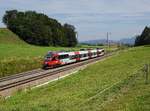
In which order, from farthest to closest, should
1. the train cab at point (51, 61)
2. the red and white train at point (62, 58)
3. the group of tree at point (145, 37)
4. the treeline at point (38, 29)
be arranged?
the group of tree at point (145, 37), the treeline at point (38, 29), the red and white train at point (62, 58), the train cab at point (51, 61)

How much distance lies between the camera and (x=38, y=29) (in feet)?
469

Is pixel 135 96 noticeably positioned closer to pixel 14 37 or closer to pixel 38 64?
pixel 38 64

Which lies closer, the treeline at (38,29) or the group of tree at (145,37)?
the treeline at (38,29)

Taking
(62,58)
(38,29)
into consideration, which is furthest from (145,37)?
(62,58)

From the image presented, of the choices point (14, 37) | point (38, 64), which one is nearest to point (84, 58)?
point (38, 64)

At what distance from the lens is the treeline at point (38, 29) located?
468 feet

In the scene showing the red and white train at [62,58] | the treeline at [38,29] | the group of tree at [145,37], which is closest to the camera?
the red and white train at [62,58]

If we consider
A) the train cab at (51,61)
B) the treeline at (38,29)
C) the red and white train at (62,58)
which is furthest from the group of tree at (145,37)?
the train cab at (51,61)

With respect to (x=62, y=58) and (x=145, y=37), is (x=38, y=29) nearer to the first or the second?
(x=145, y=37)

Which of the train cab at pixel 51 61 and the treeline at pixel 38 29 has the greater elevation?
the treeline at pixel 38 29

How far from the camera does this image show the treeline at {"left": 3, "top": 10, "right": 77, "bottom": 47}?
142m

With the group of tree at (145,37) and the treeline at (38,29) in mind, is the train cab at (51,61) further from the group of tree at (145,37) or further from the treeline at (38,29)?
the group of tree at (145,37)

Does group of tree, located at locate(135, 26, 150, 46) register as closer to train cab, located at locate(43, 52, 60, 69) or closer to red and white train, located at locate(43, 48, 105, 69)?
red and white train, located at locate(43, 48, 105, 69)

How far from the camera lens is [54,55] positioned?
195ft
